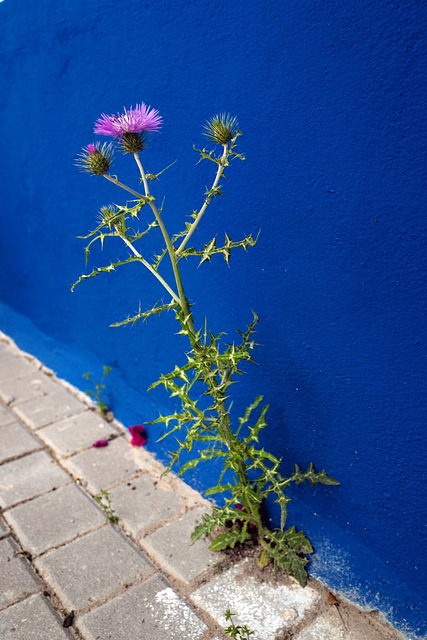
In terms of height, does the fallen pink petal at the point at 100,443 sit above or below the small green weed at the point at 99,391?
below

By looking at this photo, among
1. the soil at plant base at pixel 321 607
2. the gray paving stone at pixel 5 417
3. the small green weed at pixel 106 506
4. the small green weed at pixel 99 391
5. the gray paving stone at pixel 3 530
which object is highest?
the small green weed at pixel 99 391

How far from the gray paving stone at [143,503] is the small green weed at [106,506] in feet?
0.08

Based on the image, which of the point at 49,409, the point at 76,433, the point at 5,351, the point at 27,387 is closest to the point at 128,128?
the point at 76,433

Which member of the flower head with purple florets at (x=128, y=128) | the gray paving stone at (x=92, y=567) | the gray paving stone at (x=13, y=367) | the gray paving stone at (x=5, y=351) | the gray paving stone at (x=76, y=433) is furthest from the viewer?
the gray paving stone at (x=5, y=351)

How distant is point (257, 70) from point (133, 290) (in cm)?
141

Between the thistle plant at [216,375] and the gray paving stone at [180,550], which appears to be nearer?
the thistle plant at [216,375]

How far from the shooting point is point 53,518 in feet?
8.66

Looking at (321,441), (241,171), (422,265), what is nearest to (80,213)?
(241,171)

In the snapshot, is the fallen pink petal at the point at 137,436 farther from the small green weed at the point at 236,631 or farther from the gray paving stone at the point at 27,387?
the small green weed at the point at 236,631

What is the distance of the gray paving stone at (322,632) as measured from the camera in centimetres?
194

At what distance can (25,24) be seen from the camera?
3521mm

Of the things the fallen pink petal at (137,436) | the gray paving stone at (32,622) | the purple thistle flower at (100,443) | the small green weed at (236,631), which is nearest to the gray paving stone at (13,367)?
the purple thistle flower at (100,443)

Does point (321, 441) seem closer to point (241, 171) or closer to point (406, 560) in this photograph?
point (406, 560)

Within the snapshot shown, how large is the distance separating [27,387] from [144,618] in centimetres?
224
